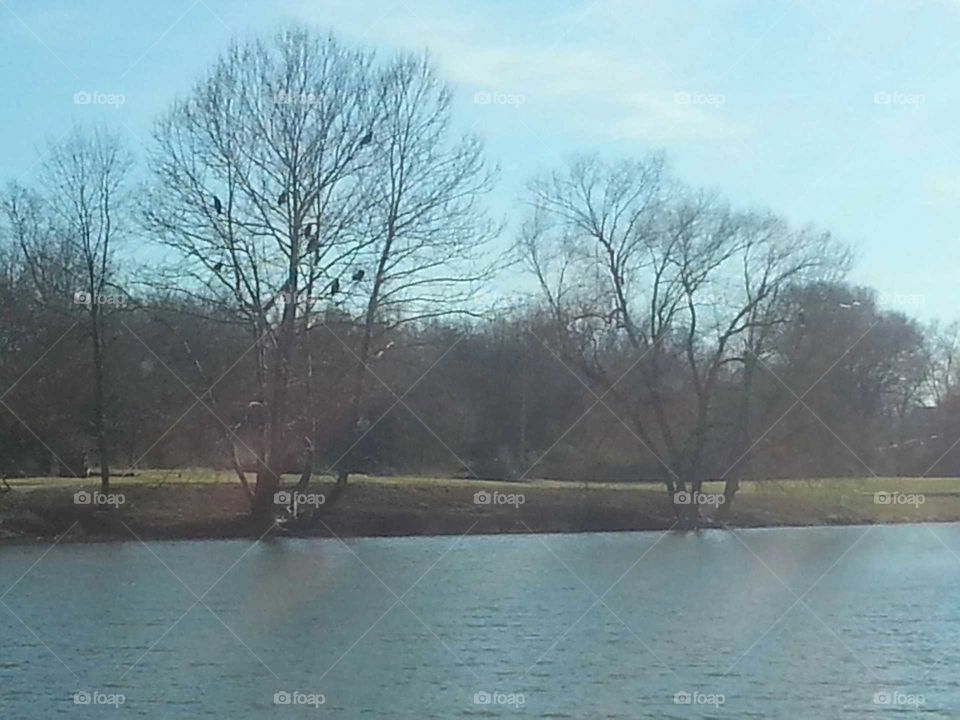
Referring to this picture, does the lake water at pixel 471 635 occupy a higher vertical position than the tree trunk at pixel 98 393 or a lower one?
lower

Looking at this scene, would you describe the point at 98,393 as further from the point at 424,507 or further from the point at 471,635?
the point at 471,635

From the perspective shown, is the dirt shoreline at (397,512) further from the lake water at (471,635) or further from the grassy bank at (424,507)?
the lake water at (471,635)

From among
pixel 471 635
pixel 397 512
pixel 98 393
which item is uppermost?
pixel 98 393

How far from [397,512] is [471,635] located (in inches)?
651

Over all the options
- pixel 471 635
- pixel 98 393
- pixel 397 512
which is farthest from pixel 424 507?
pixel 471 635

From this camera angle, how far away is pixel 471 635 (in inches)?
583

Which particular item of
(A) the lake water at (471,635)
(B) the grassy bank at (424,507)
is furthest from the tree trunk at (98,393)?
(A) the lake water at (471,635)

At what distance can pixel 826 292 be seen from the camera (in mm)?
35000

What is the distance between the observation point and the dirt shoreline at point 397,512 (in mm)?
27719

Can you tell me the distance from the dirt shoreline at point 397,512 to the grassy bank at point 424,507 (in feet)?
0.09

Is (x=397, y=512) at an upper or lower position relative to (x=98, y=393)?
lower

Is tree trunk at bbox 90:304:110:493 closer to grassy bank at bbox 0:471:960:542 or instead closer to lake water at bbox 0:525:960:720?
grassy bank at bbox 0:471:960:542

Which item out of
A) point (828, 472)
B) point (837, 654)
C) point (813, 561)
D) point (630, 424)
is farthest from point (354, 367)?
point (837, 654)

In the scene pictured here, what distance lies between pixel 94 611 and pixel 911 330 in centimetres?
2540
